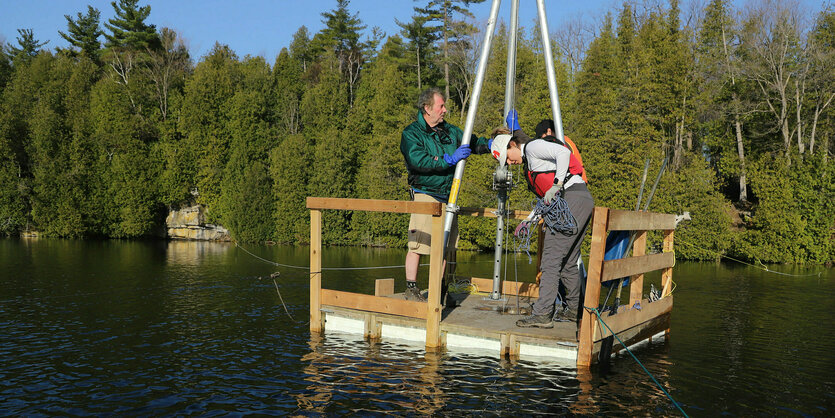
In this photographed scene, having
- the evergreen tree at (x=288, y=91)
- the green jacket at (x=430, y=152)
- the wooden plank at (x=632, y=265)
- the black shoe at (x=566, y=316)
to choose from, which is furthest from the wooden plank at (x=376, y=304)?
the evergreen tree at (x=288, y=91)

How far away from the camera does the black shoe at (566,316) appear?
8016 millimetres

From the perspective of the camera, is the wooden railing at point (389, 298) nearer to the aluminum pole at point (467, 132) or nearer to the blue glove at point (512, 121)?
the aluminum pole at point (467, 132)

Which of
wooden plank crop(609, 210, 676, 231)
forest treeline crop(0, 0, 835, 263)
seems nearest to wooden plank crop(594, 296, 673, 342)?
wooden plank crop(609, 210, 676, 231)

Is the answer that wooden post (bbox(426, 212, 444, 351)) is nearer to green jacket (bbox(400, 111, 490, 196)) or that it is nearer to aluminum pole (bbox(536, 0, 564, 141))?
green jacket (bbox(400, 111, 490, 196))

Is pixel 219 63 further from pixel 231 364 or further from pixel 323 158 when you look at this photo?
pixel 231 364

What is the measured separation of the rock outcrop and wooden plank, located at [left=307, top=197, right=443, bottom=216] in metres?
A: 38.5

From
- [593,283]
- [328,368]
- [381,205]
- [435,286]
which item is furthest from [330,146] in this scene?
[593,283]

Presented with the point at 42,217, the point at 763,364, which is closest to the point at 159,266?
the point at 763,364

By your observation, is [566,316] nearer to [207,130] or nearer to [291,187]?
[291,187]

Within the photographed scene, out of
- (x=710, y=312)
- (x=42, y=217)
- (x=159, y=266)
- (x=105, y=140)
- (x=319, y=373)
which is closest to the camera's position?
(x=319, y=373)

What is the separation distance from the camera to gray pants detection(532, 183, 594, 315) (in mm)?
7145

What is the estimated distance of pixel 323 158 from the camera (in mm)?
43031

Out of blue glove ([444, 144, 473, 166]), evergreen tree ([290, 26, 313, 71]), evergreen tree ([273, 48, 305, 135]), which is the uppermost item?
evergreen tree ([290, 26, 313, 71])

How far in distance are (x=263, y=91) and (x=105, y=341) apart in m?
45.9
